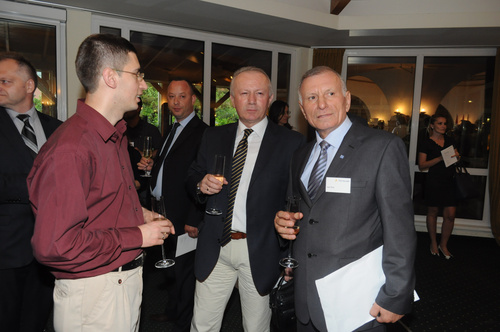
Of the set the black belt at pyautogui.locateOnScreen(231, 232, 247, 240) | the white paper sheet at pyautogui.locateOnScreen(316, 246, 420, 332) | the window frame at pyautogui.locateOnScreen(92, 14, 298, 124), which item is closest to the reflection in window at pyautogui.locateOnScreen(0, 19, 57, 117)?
the window frame at pyautogui.locateOnScreen(92, 14, 298, 124)

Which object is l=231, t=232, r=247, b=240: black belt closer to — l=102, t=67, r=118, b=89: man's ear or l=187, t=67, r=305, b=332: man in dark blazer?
l=187, t=67, r=305, b=332: man in dark blazer

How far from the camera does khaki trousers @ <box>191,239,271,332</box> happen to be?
2.11 meters

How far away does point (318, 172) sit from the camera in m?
1.71

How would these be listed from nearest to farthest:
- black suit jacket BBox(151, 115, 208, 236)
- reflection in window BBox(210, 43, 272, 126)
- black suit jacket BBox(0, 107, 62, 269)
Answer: black suit jacket BBox(0, 107, 62, 269)
black suit jacket BBox(151, 115, 208, 236)
reflection in window BBox(210, 43, 272, 126)

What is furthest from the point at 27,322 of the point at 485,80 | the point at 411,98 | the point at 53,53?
the point at 485,80

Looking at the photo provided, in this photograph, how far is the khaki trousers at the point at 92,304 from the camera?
4.45 feet

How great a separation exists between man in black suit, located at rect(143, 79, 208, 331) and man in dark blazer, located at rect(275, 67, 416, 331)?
121 cm

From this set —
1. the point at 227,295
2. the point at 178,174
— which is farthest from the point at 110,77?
the point at 178,174

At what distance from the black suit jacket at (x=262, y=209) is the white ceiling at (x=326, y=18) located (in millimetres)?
2625

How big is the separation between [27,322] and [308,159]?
2238 mm

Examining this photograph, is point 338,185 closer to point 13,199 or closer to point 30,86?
point 13,199

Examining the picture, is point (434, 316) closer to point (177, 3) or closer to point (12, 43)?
point (177, 3)

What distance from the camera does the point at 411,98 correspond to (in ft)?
21.3

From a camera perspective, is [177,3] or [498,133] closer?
[177,3]
